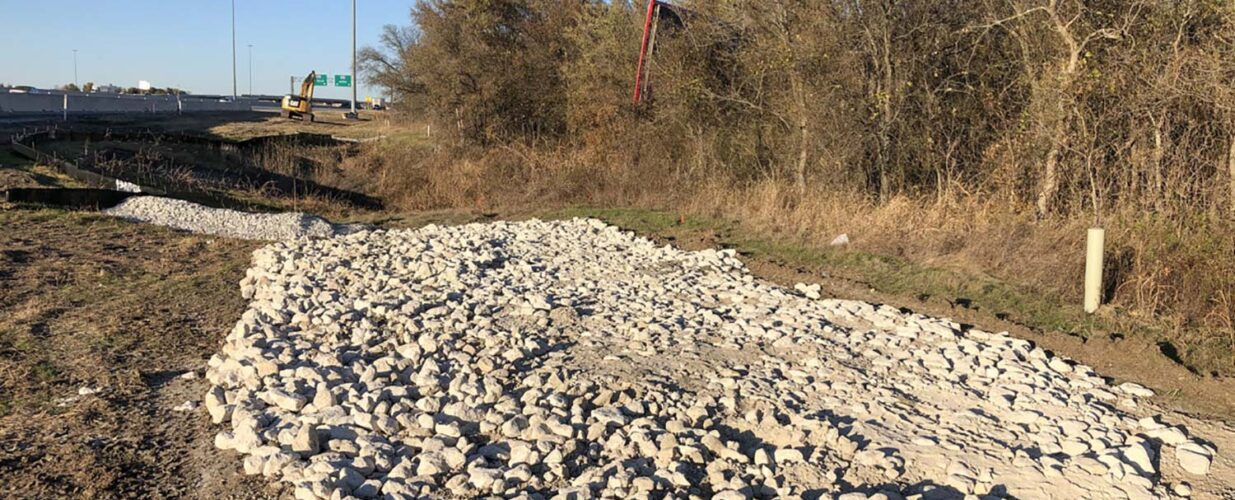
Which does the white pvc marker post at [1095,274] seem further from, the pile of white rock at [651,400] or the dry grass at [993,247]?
the pile of white rock at [651,400]

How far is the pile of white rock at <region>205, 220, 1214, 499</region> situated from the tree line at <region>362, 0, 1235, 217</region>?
475 cm

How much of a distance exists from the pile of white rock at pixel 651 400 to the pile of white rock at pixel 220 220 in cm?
403

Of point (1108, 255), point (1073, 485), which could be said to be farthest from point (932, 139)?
point (1073, 485)

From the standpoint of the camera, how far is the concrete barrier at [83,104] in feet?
141

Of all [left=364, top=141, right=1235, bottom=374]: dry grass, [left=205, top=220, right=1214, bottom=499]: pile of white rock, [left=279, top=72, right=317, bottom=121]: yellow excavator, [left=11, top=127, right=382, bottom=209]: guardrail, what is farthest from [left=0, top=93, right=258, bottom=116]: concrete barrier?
[left=205, top=220, right=1214, bottom=499]: pile of white rock

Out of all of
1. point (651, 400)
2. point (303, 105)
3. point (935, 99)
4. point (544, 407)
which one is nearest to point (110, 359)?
point (544, 407)

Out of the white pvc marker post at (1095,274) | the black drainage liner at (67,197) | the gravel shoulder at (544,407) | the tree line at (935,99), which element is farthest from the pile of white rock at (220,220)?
the white pvc marker post at (1095,274)

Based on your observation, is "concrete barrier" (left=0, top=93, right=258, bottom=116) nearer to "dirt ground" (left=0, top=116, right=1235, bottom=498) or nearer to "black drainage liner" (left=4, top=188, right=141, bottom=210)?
"black drainage liner" (left=4, top=188, right=141, bottom=210)

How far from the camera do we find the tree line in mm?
10078

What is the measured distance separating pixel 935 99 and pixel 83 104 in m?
50.5

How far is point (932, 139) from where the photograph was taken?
13.2 metres

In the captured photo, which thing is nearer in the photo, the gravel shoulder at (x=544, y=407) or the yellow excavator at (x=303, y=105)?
the gravel shoulder at (x=544, y=407)

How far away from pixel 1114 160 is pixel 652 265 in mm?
5996

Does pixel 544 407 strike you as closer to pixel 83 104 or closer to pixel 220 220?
pixel 220 220
